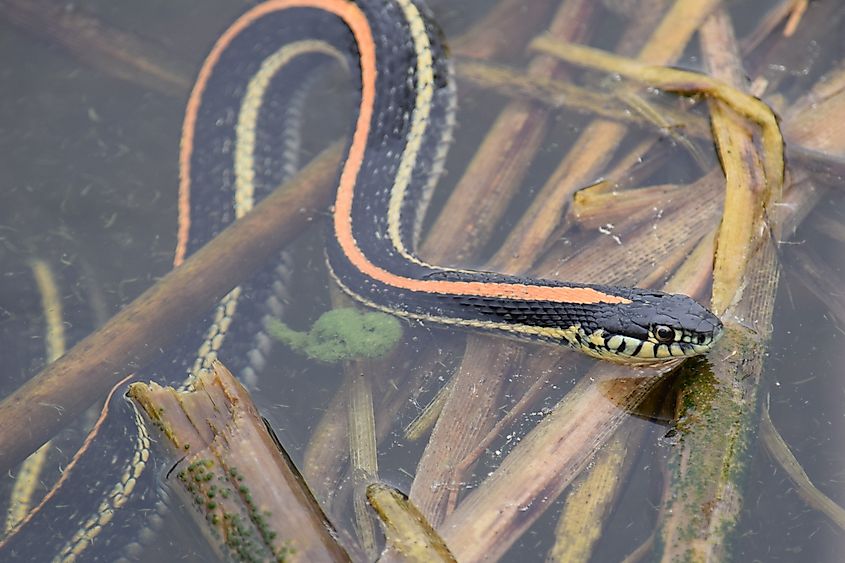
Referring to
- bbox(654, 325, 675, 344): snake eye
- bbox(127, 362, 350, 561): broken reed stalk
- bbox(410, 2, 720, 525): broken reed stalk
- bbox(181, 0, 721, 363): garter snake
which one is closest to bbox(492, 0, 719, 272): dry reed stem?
bbox(410, 2, 720, 525): broken reed stalk

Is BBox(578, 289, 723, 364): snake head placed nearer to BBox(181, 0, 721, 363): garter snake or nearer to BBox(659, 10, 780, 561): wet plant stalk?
BBox(181, 0, 721, 363): garter snake

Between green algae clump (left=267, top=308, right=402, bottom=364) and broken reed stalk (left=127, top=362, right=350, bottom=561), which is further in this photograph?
green algae clump (left=267, top=308, right=402, bottom=364)

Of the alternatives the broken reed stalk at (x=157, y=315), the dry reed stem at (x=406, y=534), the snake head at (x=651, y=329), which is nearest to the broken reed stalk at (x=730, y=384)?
the snake head at (x=651, y=329)

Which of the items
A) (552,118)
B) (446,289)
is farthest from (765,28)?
(446,289)

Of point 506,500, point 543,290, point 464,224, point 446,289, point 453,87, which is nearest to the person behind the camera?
point 506,500

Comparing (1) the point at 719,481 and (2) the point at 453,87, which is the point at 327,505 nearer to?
(1) the point at 719,481

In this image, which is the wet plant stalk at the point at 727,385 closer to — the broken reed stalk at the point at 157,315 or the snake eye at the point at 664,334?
the snake eye at the point at 664,334
